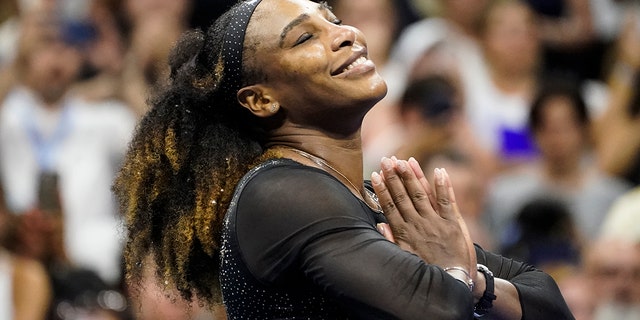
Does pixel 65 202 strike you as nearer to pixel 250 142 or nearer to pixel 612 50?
pixel 612 50

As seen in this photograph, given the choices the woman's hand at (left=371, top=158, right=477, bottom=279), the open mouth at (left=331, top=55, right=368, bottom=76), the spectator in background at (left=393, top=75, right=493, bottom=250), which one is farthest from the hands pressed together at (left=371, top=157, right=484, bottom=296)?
the spectator in background at (left=393, top=75, right=493, bottom=250)

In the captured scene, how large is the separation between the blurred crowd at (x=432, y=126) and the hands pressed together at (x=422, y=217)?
2.63m

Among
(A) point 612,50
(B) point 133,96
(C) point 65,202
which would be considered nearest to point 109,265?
(C) point 65,202

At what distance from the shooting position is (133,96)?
276 inches

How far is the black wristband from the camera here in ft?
8.65

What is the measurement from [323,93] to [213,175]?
321mm

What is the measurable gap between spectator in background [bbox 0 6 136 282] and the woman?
12.2 feet

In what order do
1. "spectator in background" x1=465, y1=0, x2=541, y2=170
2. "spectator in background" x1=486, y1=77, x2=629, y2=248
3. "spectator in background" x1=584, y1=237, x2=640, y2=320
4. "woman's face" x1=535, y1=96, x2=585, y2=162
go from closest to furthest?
"spectator in background" x1=584, y1=237, x2=640, y2=320, "spectator in background" x1=486, y1=77, x2=629, y2=248, "woman's face" x1=535, y1=96, x2=585, y2=162, "spectator in background" x1=465, y1=0, x2=541, y2=170

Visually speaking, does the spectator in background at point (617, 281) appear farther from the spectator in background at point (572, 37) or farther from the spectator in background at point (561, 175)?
the spectator in background at point (572, 37)

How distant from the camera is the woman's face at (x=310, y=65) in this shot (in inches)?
107

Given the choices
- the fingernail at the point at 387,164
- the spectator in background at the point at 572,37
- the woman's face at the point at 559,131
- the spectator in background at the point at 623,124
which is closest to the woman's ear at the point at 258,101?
the fingernail at the point at 387,164

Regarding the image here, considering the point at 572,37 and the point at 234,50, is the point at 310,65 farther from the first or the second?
the point at 572,37

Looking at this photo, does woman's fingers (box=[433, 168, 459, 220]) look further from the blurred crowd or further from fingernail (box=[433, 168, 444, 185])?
the blurred crowd

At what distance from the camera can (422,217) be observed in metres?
2.62
